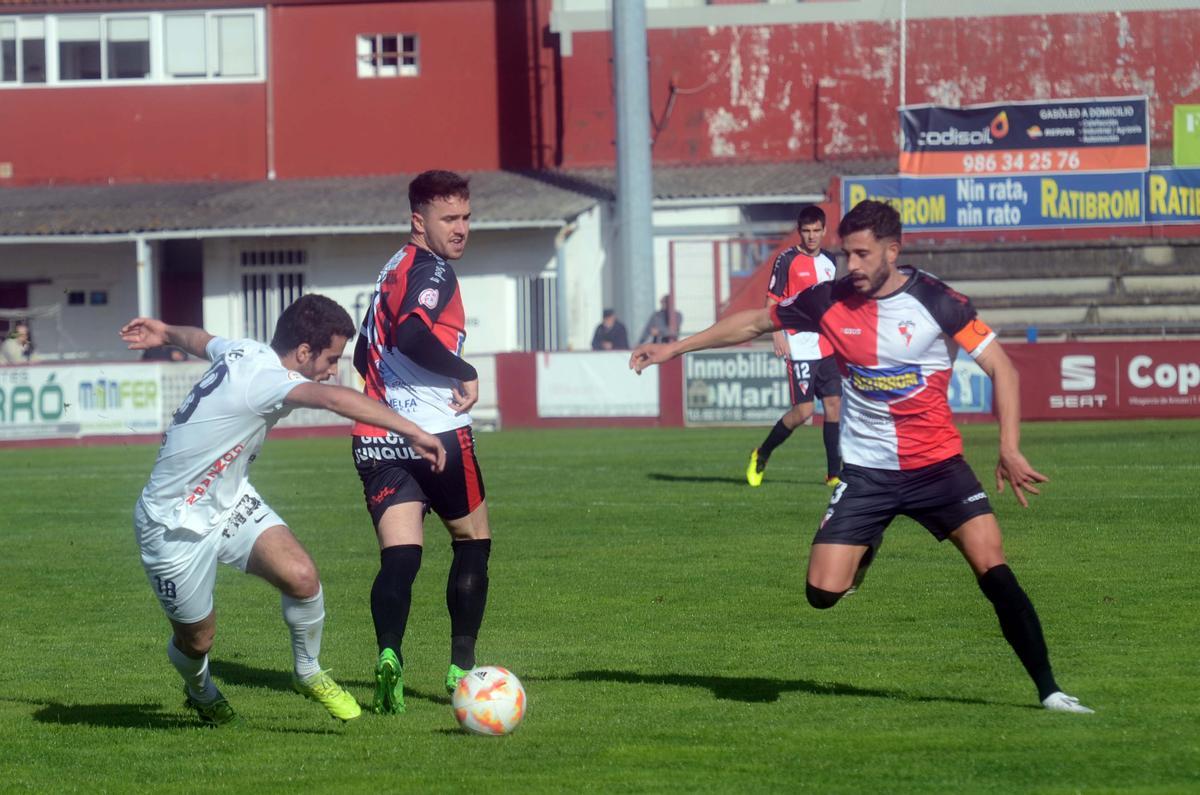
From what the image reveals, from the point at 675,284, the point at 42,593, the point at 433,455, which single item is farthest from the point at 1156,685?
the point at 675,284

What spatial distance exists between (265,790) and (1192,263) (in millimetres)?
26773

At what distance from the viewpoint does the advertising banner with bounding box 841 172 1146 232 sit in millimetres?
30938

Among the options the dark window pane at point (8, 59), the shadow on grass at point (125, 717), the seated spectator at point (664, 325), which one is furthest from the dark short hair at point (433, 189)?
the dark window pane at point (8, 59)

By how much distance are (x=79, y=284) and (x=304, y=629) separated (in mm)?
32576

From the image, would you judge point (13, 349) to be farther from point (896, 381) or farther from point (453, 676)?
point (896, 381)

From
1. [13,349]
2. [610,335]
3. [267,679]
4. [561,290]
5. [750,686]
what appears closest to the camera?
[750,686]

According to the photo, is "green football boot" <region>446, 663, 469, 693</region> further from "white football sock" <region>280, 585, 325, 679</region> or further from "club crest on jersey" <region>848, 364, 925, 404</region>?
"club crest on jersey" <region>848, 364, 925, 404</region>

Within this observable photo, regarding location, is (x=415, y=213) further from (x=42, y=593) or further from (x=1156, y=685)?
(x=42, y=593)

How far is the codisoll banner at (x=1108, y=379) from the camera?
2377 cm

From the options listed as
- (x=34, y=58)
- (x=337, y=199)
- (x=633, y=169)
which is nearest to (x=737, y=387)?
(x=633, y=169)

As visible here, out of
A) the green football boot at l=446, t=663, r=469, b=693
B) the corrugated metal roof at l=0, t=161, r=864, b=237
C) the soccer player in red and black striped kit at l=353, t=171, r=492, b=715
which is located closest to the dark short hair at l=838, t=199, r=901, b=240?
the soccer player in red and black striped kit at l=353, t=171, r=492, b=715

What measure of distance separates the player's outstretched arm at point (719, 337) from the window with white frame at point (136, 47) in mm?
32635

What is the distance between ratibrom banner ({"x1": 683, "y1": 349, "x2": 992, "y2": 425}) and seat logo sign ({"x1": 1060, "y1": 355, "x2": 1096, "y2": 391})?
3.81 ft

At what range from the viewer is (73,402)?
84.7 ft
